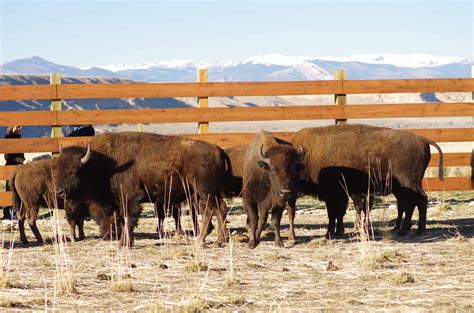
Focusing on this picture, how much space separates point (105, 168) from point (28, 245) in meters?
1.56

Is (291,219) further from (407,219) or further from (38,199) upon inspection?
(38,199)

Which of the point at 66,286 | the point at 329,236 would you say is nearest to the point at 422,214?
the point at 329,236

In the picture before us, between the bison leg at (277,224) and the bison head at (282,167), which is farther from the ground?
the bison head at (282,167)

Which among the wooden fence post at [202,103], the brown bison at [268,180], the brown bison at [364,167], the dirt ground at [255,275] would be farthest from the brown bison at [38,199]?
the wooden fence post at [202,103]

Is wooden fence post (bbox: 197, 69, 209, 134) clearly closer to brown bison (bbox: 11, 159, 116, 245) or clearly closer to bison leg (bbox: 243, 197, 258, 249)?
brown bison (bbox: 11, 159, 116, 245)

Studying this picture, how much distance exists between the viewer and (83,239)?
1234cm

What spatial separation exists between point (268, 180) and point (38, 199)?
347 cm

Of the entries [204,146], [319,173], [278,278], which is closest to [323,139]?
[319,173]

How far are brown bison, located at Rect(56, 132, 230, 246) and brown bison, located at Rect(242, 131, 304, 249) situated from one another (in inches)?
17.1

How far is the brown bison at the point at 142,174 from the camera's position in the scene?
11516 mm

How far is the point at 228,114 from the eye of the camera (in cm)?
1488

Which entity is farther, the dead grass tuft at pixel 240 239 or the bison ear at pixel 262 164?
the dead grass tuft at pixel 240 239

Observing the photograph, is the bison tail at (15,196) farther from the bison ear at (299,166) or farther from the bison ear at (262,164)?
the bison ear at (299,166)

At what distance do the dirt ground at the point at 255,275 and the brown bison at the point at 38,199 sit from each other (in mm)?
337
